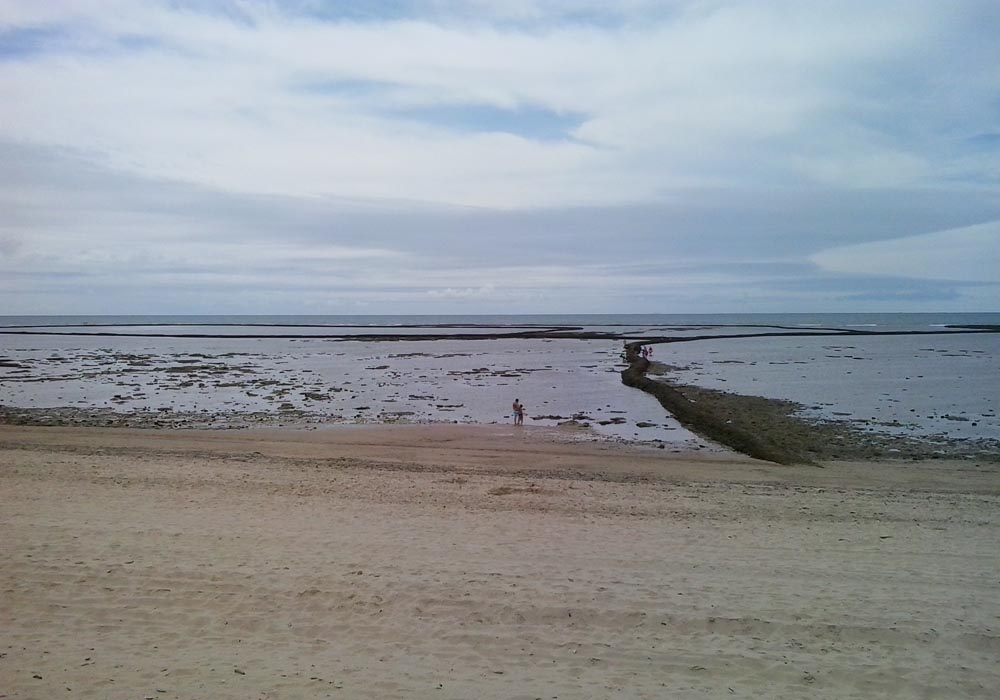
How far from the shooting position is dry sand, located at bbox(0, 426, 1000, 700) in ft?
21.0

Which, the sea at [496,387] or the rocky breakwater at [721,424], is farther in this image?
the sea at [496,387]

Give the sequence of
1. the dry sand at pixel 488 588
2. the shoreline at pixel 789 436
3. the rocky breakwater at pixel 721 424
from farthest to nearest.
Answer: the rocky breakwater at pixel 721 424
the shoreline at pixel 789 436
the dry sand at pixel 488 588

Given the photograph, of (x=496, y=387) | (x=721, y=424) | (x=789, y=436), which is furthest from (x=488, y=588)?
(x=496, y=387)

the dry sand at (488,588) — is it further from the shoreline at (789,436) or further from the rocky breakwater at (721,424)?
the rocky breakwater at (721,424)

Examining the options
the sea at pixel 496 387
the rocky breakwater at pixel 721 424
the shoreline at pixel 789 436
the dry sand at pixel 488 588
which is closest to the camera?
the dry sand at pixel 488 588

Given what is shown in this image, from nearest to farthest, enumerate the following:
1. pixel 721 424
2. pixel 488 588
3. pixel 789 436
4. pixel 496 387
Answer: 1. pixel 488 588
2. pixel 789 436
3. pixel 721 424
4. pixel 496 387

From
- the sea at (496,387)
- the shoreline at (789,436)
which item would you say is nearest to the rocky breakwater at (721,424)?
the shoreline at (789,436)

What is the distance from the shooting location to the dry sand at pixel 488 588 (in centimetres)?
640

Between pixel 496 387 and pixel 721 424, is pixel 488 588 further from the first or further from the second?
pixel 496 387

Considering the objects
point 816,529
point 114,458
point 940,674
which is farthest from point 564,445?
point 940,674

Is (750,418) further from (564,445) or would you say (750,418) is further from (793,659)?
(793,659)

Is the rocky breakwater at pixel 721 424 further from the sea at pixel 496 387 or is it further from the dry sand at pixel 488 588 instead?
the dry sand at pixel 488 588

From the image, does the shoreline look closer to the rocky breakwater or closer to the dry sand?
the rocky breakwater

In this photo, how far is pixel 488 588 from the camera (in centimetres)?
841
